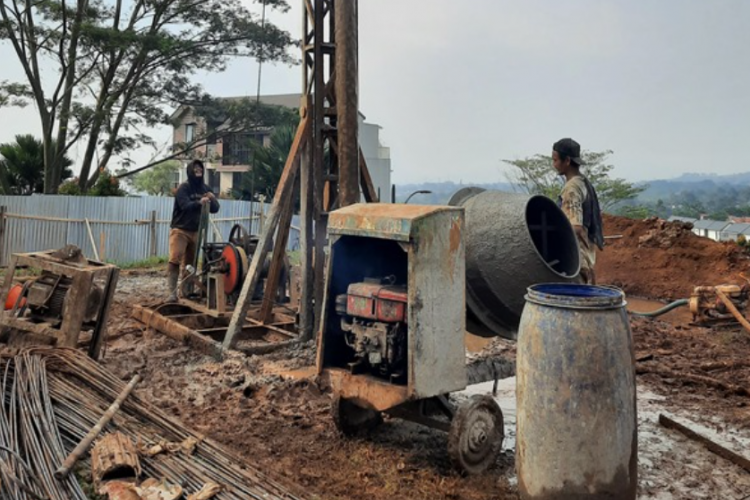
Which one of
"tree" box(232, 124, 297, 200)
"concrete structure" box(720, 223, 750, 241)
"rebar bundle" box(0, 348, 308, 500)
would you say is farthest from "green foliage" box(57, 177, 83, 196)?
"concrete structure" box(720, 223, 750, 241)

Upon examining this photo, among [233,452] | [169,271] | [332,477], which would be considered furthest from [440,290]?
[169,271]

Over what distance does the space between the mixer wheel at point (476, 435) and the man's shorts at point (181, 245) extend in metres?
5.38

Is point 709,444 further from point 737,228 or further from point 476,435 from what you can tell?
point 737,228

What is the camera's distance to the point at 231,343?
581cm

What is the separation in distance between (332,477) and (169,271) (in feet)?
18.4

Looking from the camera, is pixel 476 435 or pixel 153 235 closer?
pixel 476 435

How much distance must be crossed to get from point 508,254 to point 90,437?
2486mm

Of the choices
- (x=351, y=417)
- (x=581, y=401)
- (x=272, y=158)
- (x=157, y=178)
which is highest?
(x=157, y=178)

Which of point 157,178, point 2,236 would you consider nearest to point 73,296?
point 2,236

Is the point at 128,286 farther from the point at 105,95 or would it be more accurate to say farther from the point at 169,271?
the point at 105,95

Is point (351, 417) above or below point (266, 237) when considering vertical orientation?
below

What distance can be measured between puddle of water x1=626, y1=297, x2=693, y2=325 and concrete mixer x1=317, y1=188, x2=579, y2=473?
5842 mm

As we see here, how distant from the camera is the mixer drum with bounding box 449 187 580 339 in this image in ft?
12.3

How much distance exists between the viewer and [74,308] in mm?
5094
